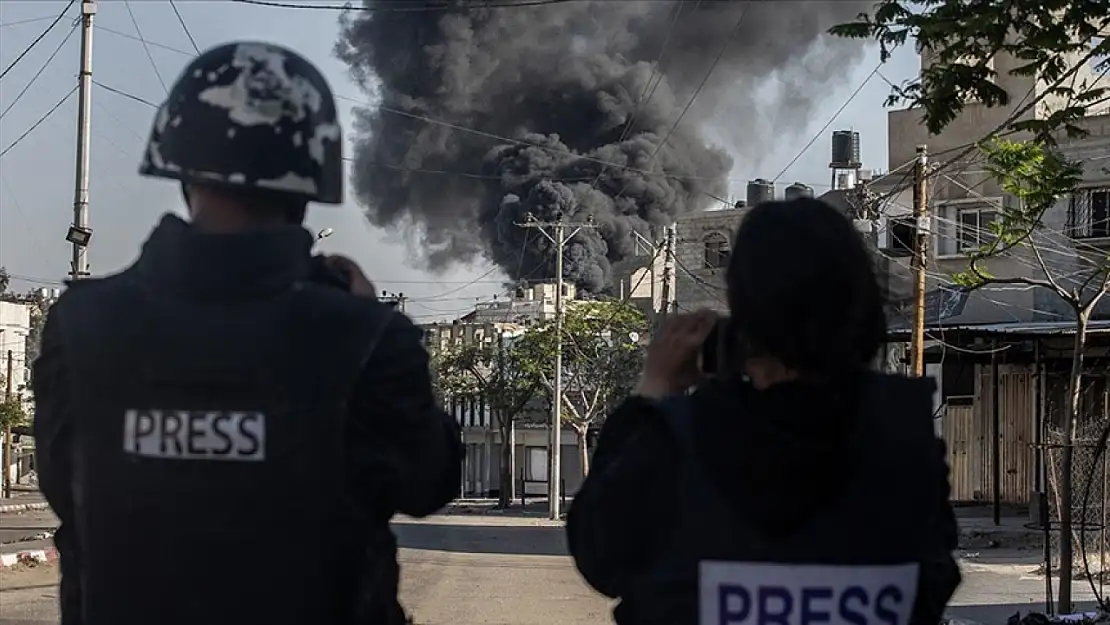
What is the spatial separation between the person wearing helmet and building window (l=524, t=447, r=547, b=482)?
1610 inches

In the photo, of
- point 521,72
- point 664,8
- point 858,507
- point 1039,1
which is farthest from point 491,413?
point 858,507

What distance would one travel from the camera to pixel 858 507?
1827 millimetres

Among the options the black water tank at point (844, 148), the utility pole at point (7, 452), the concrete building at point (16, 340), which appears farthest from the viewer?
the concrete building at point (16, 340)

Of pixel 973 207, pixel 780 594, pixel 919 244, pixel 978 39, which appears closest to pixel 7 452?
pixel 973 207

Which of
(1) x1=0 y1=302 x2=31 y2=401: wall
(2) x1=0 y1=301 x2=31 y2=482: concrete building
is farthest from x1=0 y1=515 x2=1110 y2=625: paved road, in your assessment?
(1) x1=0 y1=302 x2=31 y2=401: wall

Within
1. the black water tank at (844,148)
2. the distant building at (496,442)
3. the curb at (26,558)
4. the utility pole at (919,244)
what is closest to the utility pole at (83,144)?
the curb at (26,558)

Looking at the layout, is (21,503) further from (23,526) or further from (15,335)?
(15,335)

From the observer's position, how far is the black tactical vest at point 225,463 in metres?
1.71

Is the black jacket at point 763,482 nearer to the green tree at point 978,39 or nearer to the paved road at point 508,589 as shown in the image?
the green tree at point 978,39

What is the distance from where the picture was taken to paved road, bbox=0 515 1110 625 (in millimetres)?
11477

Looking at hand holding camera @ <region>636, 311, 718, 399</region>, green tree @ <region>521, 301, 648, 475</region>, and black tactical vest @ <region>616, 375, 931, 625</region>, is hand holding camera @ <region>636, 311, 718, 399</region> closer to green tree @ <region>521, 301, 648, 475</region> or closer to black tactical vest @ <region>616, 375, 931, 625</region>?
black tactical vest @ <region>616, 375, 931, 625</region>

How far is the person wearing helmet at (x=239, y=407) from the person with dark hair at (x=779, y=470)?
0.30 metres

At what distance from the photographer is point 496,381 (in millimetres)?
37344

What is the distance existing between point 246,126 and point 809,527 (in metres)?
0.97
